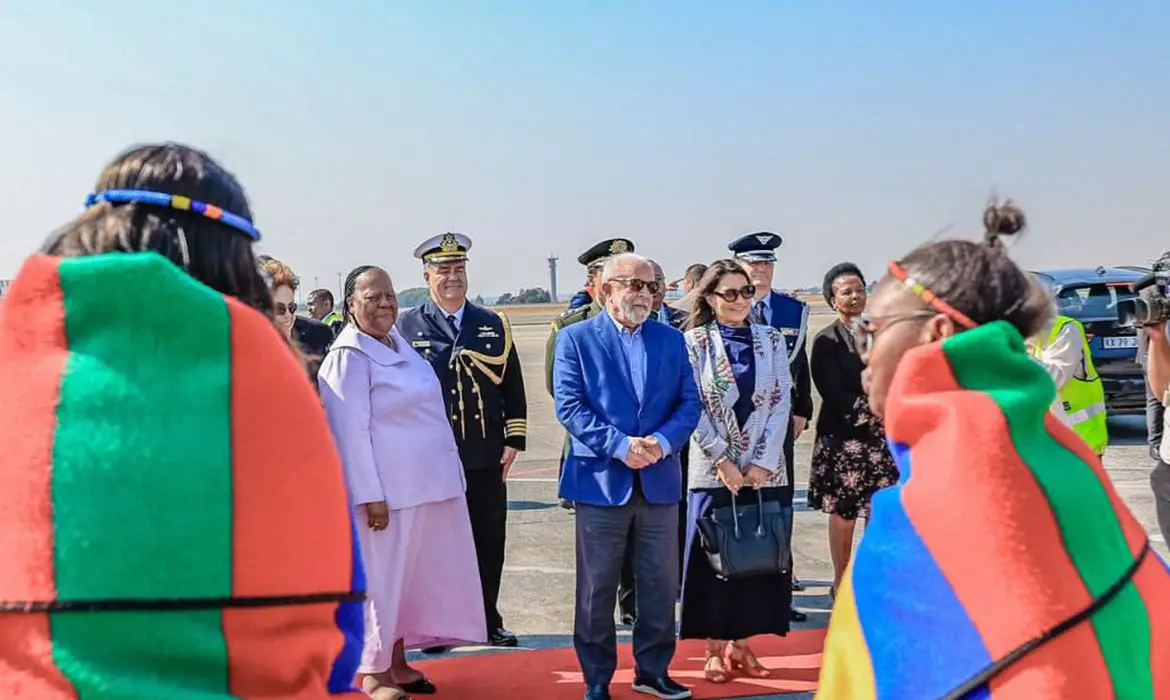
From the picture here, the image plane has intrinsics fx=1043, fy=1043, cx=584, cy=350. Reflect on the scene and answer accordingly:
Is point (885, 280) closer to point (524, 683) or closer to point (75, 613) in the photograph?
point (75, 613)

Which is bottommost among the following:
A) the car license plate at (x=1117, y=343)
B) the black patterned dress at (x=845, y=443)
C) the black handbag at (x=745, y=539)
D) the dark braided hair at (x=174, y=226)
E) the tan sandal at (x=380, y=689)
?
the tan sandal at (x=380, y=689)

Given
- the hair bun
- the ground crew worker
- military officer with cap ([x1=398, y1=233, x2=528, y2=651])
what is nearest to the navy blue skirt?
military officer with cap ([x1=398, y1=233, x2=528, y2=651])

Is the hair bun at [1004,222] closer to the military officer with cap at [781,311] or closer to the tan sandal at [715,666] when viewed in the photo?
the tan sandal at [715,666]

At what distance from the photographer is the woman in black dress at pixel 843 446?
18.1 feet

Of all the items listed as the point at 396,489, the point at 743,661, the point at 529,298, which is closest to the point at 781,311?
the point at 743,661

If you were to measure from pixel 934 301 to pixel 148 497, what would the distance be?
4.38ft

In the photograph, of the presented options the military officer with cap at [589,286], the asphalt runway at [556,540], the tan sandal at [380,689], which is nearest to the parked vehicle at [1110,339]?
the asphalt runway at [556,540]

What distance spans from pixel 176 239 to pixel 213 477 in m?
0.37

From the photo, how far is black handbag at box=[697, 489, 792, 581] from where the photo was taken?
14.9 feet

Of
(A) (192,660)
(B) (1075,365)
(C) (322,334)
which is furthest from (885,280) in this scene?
(C) (322,334)

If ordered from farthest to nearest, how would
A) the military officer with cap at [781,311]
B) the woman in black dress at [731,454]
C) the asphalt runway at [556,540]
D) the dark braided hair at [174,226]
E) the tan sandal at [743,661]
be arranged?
1. the military officer with cap at [781,311]
2. the asphalt runway at [556,540]
3. the tan sandal at [743,661]
4. the woman in black dress at [731,454]
5. the dark braided hair at [174,226]

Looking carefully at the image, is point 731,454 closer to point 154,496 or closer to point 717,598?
point 717,598

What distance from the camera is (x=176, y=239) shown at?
1.51m

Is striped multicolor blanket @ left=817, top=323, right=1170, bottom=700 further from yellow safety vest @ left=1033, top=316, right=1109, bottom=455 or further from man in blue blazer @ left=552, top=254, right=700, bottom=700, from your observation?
yellow safety vest @ left=1033, top=316, right=1109, bottom=455
